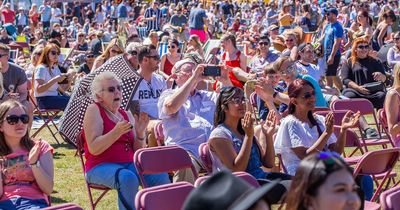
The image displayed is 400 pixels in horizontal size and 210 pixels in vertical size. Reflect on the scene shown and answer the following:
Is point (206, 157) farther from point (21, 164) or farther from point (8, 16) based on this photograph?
point (8, 16)

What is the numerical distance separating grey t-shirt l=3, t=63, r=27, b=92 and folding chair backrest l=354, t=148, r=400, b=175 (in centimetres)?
467

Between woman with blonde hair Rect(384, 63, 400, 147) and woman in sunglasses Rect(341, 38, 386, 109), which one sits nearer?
woman with blonde hair Rect(384, 63, 400, 147)

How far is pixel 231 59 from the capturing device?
12.1m

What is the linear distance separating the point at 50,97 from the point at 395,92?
16.6ft

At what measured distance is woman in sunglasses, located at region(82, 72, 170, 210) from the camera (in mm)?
6047

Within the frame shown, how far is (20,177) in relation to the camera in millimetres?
5414

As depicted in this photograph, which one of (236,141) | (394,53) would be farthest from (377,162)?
(394,53)

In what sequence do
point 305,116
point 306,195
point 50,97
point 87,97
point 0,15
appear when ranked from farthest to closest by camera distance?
1. point 0,15
2. point 50,97
3. point 87,97
4. point 305,116
5. point 306,195

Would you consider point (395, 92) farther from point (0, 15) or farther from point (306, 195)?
point (0, 15)

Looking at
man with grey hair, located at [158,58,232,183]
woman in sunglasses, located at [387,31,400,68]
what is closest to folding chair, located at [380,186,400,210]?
man with grey hair, located at [158,58,232,183]

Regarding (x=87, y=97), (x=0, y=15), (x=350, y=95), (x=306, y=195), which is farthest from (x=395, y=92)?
(x=0, y=15)

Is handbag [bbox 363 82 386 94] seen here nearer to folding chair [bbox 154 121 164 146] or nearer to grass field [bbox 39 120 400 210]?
grass field [bbox 39 120 400 210]

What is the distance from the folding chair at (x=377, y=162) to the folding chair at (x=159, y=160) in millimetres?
1323

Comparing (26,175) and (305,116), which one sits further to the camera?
(305,116)
